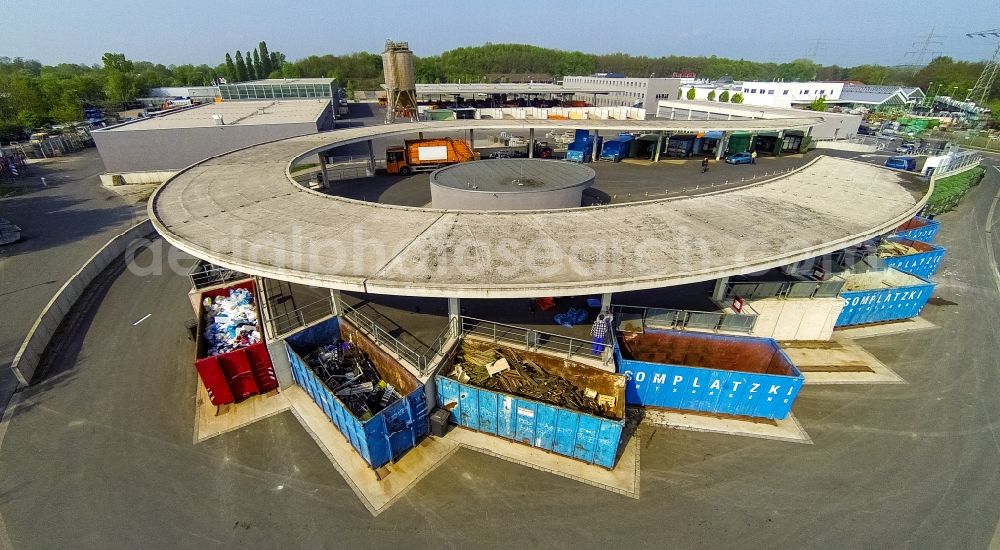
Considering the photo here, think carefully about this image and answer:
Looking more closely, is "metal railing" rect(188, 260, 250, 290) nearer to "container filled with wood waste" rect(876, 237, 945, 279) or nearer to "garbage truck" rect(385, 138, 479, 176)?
"garbage truck" rect(385, 138, 479, 176)

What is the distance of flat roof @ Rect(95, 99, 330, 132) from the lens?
151 ft

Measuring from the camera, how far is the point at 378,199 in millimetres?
32906

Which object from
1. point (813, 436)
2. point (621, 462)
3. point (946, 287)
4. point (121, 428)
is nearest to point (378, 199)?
point (121, 428)

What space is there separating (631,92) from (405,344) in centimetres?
9055

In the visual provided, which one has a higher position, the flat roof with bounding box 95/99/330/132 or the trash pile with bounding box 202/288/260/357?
the flat roof with bounding box 95/99/330/132

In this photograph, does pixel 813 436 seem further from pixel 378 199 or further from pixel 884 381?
pixel 378 199

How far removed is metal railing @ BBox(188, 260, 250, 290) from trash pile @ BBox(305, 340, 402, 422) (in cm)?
804

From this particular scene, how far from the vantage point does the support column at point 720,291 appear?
1877 centimetres

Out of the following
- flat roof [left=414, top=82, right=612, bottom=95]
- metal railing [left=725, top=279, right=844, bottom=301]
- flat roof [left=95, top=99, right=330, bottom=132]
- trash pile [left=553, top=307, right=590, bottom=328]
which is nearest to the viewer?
trash pile [left=553, top=307, right=590, bottom=328]

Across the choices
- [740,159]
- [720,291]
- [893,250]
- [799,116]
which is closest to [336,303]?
[720,291]

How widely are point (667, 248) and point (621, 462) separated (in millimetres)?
8190

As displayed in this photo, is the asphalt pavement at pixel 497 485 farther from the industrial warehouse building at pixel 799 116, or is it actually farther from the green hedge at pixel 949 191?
the industrial warehouse building at pixel 799 116

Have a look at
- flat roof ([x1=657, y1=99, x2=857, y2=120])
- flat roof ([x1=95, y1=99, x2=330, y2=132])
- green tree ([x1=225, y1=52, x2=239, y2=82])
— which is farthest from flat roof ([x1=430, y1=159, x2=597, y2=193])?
green tree ([x1=225, y1=52, x2=239, y2=82])

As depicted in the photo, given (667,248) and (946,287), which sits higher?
(667,248)
